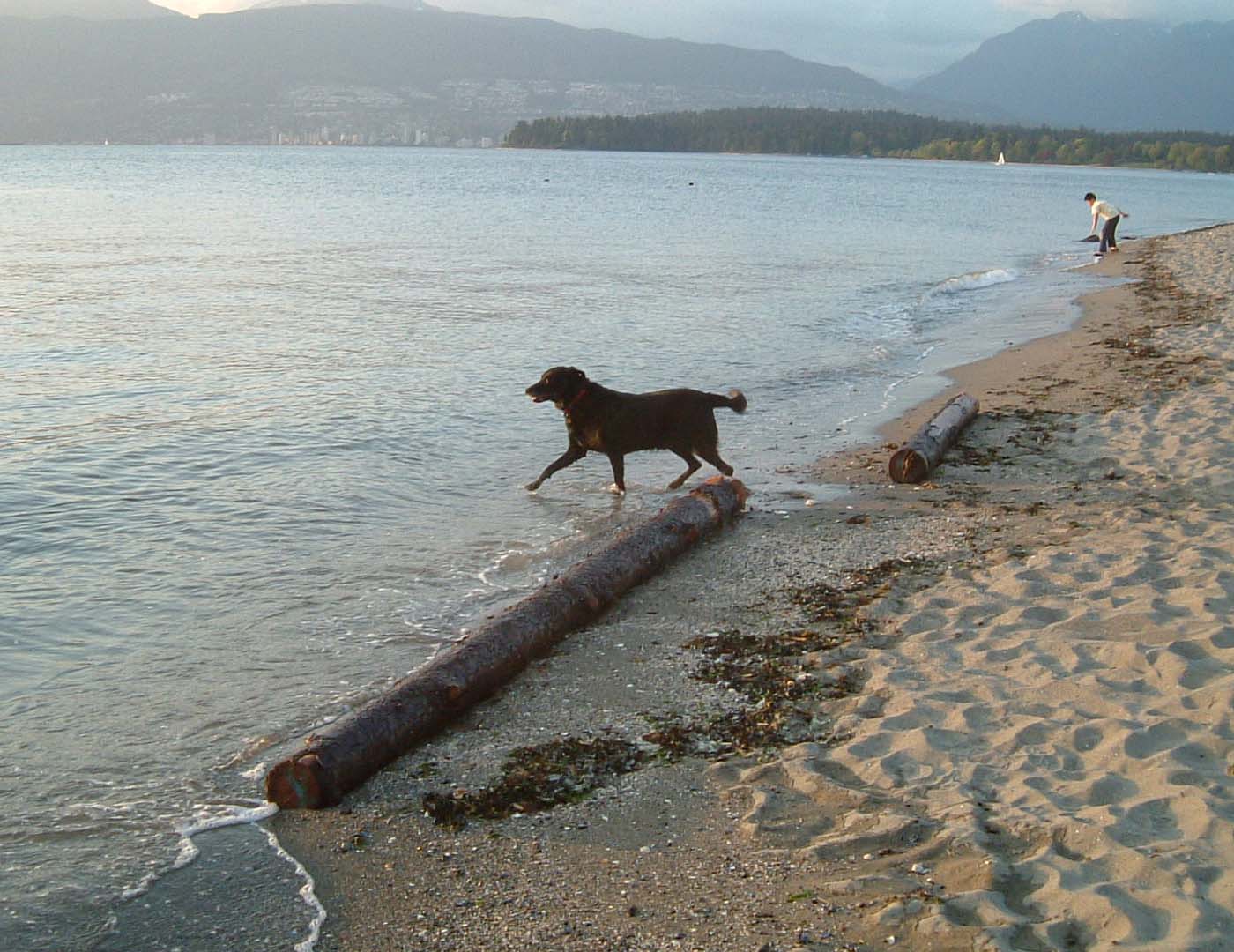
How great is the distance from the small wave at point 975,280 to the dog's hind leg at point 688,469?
17959 millimetres

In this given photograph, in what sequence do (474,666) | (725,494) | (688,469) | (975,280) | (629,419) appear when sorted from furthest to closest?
(975,280)
(688,469)
(629,419)
(725,494)
(474,666)

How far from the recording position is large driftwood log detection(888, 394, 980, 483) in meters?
10.3

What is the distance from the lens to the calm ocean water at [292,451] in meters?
5.62

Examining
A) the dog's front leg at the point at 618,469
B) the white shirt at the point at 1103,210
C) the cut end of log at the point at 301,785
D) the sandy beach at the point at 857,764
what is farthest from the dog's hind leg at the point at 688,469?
the white shirt at the point at 1103,210

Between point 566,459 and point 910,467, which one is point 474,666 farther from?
point 910,467

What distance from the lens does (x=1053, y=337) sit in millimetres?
18703

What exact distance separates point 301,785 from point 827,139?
644 ft

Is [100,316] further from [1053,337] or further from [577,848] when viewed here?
[577,848]

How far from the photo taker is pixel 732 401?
10.4 m

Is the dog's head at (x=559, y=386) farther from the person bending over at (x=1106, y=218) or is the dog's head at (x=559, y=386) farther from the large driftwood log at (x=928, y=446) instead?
the person bending over at (x=1106, y=218)

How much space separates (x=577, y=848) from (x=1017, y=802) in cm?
182

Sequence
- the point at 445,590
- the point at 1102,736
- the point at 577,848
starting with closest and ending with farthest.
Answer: the point at 577,848
the point at 1102,736
the point at 445,590

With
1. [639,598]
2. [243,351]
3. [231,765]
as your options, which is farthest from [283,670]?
[243,351]

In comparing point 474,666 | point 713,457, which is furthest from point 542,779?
point 713,457
